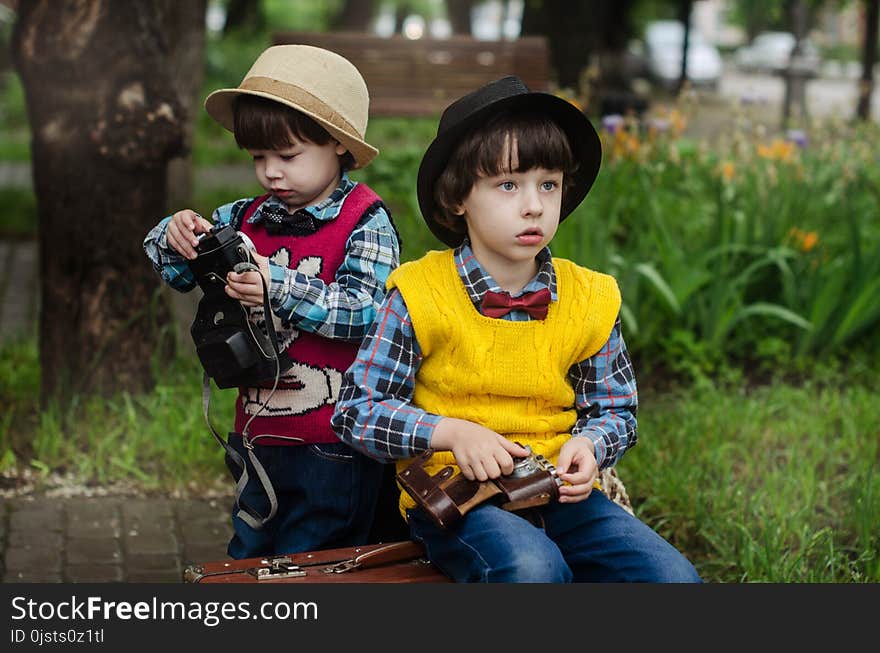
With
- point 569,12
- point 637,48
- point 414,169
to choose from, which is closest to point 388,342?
point 414,169

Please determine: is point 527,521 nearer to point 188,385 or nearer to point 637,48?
point 188,385

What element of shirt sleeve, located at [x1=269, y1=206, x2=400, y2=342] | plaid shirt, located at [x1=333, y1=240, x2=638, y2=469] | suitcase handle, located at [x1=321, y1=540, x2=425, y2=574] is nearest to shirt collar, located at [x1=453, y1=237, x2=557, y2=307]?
plaid shirt, located at [x1=333, y1=240, x2=638, y2=469]

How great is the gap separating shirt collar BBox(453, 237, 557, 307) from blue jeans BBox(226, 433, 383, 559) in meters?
0.54

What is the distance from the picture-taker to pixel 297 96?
9.06 feet

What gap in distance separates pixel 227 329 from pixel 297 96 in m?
0.50

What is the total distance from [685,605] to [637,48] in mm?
33579

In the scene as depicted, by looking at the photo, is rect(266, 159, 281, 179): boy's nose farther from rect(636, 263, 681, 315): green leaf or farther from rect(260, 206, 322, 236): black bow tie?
rect(636, 263, 681, 315): green leaf

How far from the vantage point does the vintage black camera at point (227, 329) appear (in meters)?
2.66

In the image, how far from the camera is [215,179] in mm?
11242

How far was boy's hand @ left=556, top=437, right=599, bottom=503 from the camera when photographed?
98.8 inches

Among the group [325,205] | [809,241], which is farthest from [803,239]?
[325,205]

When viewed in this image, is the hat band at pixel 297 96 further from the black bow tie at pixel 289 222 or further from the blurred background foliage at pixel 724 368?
the blurred background foliage at pixel 724 368

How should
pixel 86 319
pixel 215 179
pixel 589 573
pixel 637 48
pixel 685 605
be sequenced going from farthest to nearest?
pixel 637 48, pixel 215 179, pixel 86 319, pixel 589 573, pixel 685 605

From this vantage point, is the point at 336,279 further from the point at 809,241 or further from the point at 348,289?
the point at 809,241
